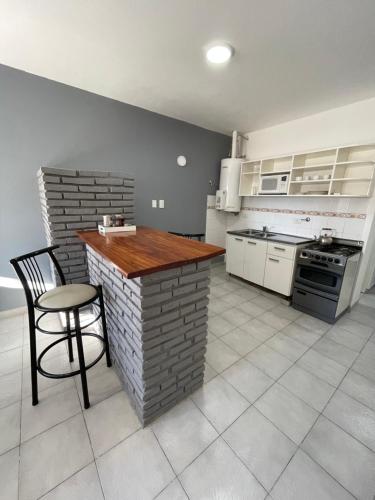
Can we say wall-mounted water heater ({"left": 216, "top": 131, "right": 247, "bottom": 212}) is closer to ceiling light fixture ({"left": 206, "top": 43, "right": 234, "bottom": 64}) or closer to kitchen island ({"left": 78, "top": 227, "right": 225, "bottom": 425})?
ceiling light fixture ({"left": 206, "top": 43, "right": 234, "bottom": 64})

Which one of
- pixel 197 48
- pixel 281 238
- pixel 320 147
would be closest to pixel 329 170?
pixel 320 147

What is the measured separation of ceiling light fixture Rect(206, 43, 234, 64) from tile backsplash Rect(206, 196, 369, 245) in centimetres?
216

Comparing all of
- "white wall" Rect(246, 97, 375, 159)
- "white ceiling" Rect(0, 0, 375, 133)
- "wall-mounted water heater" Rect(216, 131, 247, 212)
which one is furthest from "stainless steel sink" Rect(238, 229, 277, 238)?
"white ceiling" Rect(0, 0, 375, 133)

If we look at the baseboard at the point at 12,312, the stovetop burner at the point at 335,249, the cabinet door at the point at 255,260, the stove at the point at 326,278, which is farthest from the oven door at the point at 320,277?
the baseboard at the point at 12,312

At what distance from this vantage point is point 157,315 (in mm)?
1168

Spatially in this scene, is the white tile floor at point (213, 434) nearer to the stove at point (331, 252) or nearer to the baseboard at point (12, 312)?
the baseboard at point (12, 312)

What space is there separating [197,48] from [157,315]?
212cm

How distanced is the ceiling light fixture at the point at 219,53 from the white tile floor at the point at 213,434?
2602mm

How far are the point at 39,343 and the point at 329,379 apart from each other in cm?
260

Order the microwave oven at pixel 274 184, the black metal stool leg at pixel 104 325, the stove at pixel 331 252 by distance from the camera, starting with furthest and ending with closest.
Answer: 1. the microwave oven at pixel 274 184
2. the stove at pixel 331 252
3. the black metal stool leg at pixel 104 325

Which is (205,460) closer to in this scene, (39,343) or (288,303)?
(39,343)

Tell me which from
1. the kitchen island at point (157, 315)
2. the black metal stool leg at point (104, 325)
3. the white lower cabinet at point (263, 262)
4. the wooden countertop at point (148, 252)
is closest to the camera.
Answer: the wooden countertop at point (148, 252)

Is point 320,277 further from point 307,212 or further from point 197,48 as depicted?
point 197,48

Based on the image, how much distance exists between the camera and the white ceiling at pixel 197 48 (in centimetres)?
134
